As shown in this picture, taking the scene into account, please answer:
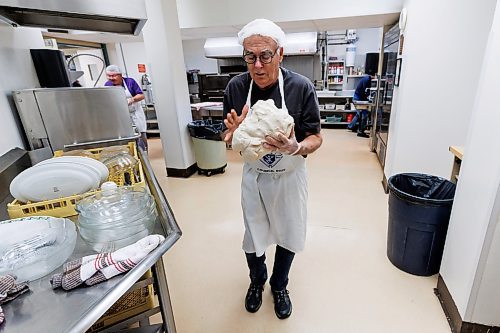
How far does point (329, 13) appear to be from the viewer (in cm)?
340

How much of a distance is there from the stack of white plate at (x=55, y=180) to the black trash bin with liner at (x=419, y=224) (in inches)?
67.7

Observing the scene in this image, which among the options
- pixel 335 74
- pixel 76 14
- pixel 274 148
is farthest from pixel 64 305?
pixel 335 74

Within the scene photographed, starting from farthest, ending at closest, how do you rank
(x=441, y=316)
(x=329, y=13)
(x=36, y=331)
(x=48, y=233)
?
(x=329, y=13) → (x=441, y=316) → (x=48, y=233) → (x=36, y=331)

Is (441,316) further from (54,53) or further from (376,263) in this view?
(54,53)

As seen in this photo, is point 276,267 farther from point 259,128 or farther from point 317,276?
point 259,128

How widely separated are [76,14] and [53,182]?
835mm

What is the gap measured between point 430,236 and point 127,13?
2.16m

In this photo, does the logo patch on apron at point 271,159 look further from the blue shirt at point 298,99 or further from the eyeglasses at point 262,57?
the eyeglasses at point 262,57

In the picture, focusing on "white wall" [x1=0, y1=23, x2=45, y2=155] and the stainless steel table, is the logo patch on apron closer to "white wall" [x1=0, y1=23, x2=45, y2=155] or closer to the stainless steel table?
the stainless steel table

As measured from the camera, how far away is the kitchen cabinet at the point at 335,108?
6355 millimetres

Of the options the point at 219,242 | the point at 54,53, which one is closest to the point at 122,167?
the point at 219,242

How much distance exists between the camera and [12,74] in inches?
67.4

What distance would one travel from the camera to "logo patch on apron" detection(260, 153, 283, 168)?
1314 mm

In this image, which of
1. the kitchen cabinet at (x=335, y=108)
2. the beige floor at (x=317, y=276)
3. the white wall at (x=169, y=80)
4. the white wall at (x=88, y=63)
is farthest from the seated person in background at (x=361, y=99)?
the white wall at (x=88, y=63)
